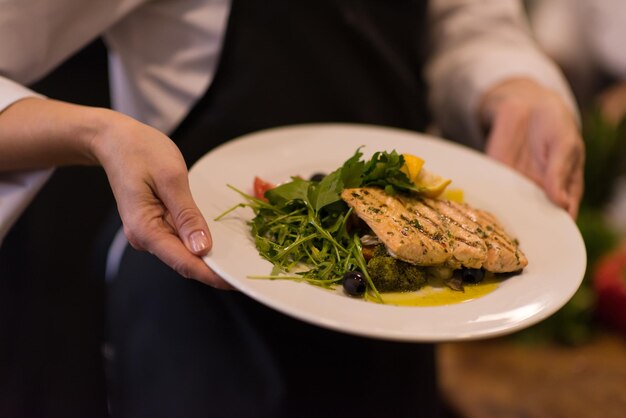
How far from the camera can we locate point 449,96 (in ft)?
5.30

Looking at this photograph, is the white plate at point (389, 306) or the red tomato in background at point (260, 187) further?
the red tomato in background at point (260, 187)

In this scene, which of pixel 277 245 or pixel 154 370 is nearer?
pixel 277 245

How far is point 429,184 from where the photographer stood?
112 cm

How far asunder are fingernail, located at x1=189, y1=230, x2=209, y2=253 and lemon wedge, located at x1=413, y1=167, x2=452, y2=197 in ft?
1.35

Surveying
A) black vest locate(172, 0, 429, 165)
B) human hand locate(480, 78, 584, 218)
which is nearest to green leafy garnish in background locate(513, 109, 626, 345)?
human hand locate(480, 78, 584, 218)

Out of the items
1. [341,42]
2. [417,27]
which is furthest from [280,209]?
[417,27]

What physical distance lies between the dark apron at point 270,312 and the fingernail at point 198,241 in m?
0.34

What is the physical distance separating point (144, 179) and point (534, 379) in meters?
1.58

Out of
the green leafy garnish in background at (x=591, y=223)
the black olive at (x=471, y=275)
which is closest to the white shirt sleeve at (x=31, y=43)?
the black olive at (x=471, y=275)

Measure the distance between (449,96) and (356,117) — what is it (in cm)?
30

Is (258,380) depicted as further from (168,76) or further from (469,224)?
(168,76)

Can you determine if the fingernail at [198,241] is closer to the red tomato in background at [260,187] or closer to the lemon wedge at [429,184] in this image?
the red tomato in background at [260,187]

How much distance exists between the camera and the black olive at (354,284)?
2.97ft

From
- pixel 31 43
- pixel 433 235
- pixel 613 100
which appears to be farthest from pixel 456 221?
pixel 613 100
